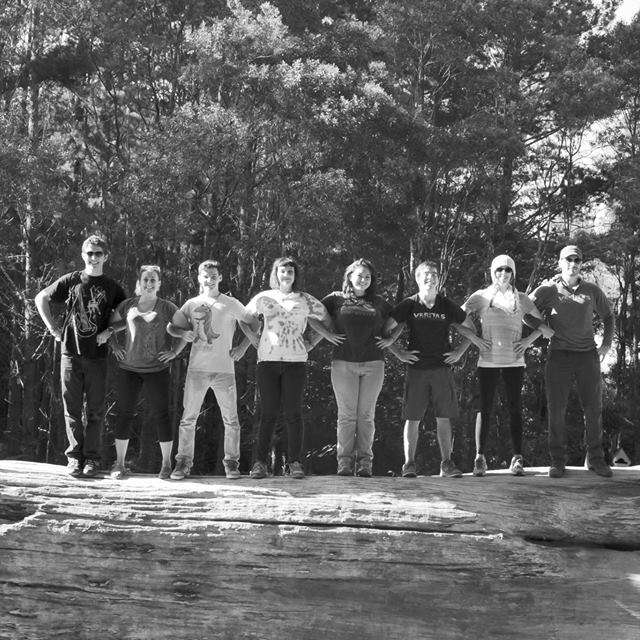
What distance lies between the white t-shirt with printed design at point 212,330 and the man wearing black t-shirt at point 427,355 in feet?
4.56

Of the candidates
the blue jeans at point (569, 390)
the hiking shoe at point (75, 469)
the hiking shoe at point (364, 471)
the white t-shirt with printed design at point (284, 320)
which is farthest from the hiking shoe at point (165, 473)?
the blue jeans at point (569, 390)

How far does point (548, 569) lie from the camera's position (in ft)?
23.5

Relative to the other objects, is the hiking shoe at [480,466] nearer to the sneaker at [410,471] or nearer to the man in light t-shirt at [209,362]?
the sneaker at [410,471]

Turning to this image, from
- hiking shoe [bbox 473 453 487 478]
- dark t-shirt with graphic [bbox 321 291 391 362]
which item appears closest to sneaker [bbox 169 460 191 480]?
dark t-shirt with graphic [bbox 321 291 391 362]

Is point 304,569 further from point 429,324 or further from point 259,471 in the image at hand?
point 429,324

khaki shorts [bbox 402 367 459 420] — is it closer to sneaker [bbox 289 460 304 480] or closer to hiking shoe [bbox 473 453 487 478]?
hiking shoe [bbox 473 453 487 478]

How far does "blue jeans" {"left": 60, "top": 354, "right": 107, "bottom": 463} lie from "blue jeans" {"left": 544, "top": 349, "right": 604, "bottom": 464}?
3.93m

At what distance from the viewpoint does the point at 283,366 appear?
7.66 meters

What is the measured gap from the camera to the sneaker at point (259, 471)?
306 inches

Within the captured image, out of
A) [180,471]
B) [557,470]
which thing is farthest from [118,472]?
[557,470]

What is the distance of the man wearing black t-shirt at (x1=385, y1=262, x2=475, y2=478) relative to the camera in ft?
25.6

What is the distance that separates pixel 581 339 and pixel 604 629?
2429mm

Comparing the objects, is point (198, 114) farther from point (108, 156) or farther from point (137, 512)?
point (137, 512)

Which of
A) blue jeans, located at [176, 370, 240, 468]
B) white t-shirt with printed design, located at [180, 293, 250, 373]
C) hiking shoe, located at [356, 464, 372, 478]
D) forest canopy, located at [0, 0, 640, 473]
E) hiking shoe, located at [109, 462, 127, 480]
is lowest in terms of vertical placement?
hiking shoe, located at [109, 462, 127, 480]
